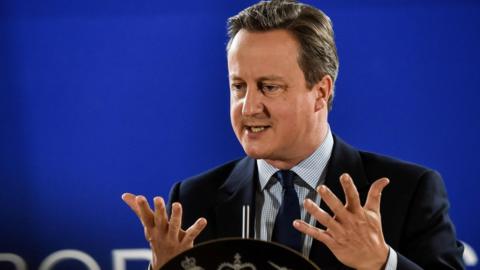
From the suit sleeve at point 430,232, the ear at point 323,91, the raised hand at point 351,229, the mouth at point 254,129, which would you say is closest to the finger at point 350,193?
the raised hand at point 351,229

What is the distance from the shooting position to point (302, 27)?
5.47 ft

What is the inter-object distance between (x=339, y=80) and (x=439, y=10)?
1.10ft

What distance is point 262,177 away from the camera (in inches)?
67.0

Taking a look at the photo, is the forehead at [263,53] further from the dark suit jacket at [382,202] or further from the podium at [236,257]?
the podium at [236,257]

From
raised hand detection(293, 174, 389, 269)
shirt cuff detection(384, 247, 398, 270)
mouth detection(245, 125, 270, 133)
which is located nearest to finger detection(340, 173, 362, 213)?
raised hand detection(293, 174, 389, 269)

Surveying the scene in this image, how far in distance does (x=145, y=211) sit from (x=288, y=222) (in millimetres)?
328

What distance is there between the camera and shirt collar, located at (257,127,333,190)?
5.45 feet

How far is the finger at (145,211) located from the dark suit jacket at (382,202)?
0.90 feet

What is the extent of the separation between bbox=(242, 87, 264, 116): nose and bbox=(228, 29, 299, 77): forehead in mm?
40

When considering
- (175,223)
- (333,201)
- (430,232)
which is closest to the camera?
(333,201)

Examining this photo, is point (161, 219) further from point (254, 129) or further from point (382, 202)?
point (382, 202)

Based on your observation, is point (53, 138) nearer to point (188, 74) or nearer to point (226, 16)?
point (188, 74)

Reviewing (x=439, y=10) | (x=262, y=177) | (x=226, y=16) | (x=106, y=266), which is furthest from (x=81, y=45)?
(x=439, y=10)

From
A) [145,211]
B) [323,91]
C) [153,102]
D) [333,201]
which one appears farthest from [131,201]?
[153,102]
